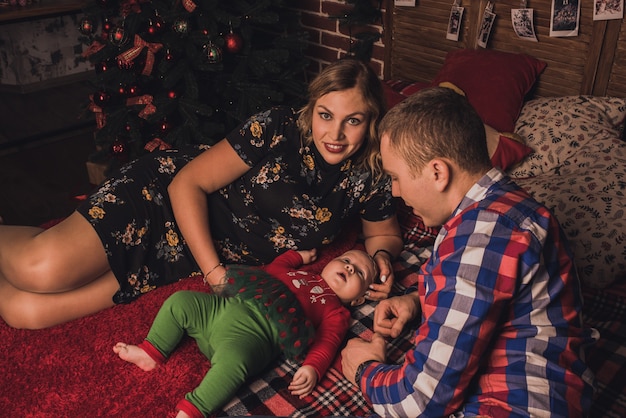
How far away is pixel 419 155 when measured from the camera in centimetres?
117

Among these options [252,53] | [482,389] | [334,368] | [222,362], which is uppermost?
[252,53]

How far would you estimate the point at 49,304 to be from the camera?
181cm

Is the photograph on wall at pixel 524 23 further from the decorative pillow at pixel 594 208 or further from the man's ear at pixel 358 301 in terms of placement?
the man's ear at pixel 358 301

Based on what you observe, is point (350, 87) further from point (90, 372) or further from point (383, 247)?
point (90, 372)

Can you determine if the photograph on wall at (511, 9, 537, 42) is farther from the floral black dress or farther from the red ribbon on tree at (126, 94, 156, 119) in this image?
the red ribbon on tree at (126, 94, 156, 119)

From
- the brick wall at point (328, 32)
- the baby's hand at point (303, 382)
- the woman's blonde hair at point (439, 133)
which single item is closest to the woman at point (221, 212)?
the baby's hand at point (303, 382)

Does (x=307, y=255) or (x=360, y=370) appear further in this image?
(x=307, y=255)

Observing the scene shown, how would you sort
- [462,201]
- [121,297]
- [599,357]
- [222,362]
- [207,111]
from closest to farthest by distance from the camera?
[462,201] < [222,362] < [599,357] < [121,297] < [207,111]

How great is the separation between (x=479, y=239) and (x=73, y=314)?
55.8 inches

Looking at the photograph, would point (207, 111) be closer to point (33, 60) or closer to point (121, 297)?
point (121, 297)

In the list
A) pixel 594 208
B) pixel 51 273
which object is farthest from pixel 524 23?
pixel 51 273

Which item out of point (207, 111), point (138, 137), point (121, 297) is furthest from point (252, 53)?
point (121, 297)

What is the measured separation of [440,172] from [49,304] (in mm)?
1367

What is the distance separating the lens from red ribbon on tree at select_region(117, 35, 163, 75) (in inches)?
108
